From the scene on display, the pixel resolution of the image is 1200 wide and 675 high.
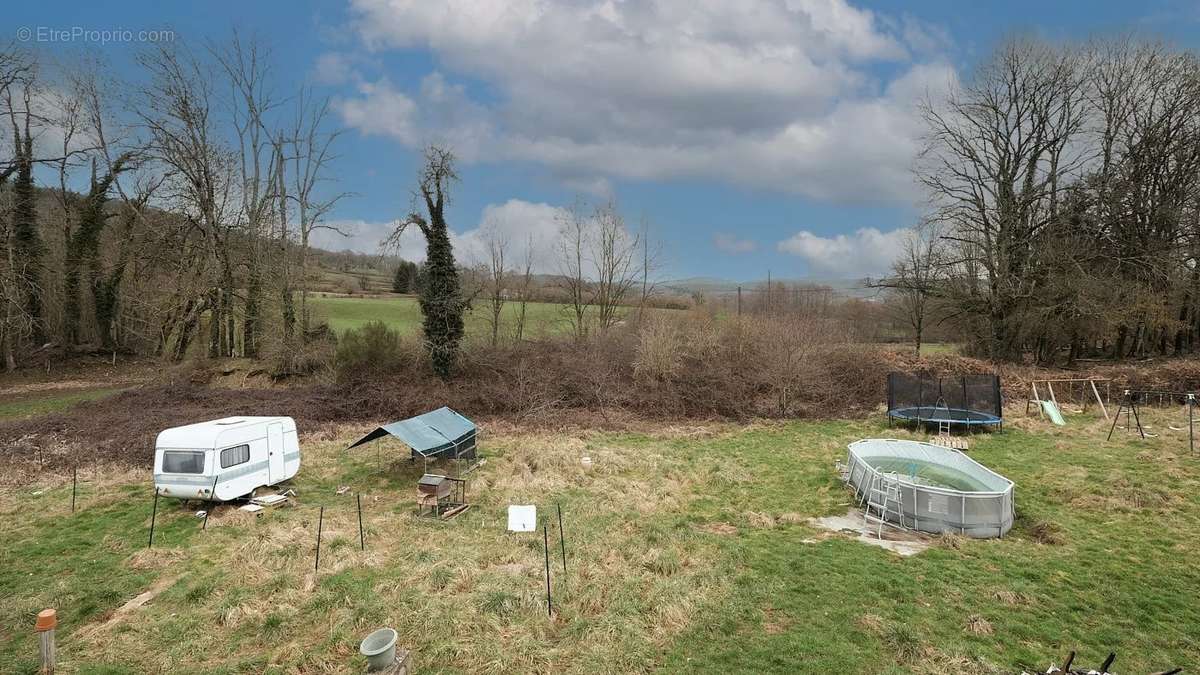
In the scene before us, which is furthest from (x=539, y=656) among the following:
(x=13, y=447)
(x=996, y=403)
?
(x=996, y=403)

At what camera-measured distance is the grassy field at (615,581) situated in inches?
282

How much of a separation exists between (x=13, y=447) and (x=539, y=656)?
1918 cm

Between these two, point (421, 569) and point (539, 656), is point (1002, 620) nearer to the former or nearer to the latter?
point (539, 656)

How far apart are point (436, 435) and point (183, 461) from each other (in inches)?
214

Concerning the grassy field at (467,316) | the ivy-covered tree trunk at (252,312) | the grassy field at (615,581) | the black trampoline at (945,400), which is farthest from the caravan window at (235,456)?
the black trampoline at (945,400)

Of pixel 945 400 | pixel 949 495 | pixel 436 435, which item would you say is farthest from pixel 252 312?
pixel 945 400

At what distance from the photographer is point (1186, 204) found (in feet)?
99.2

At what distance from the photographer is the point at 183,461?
12.0 meters

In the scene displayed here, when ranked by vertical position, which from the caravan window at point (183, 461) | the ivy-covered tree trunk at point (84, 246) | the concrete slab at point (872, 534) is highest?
the ivy-covered tree trunk at point (84, 246)

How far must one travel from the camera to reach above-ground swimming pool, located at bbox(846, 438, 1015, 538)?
1102cm

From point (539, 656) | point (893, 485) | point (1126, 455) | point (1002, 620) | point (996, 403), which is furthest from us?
point (996, 403)

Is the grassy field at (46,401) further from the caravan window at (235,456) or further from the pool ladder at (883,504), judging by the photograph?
the pool ladder at (883,504)

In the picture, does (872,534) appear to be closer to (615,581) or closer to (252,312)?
(615,581)

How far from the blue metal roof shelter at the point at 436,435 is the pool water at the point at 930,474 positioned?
1101 cm
